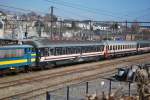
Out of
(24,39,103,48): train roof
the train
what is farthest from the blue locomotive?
(24,39,103,48): train roof

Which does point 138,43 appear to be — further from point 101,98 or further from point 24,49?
point 101,98

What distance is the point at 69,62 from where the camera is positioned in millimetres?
38750

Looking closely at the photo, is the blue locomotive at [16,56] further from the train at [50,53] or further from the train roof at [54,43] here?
the train roof at [54,43]

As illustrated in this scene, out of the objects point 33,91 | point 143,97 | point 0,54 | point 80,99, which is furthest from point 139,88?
point 0,54

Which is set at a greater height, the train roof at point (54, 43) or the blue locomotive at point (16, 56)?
the train roof at point (54, 43)

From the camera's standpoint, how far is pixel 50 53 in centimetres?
3472

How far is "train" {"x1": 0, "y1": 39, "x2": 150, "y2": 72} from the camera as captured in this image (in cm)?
2856

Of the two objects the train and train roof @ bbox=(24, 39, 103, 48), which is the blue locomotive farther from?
train roof @ bbox=(24, 39, 103, 48)

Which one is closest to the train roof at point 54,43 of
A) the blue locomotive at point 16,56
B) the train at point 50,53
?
the train at point 50,53

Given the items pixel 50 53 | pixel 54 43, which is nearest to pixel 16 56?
pixel 50 53

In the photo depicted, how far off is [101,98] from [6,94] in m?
7.27

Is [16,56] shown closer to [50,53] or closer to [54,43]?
[50,53]

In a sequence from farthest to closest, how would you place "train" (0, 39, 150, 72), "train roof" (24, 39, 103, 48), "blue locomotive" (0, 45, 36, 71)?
1. "train roof" (24, 39, 103, 48)
2. "train" (0, 39, 150, 72)
3. "blue locomotive" (0, 45, 36, 71)

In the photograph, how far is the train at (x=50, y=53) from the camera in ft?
93.7
